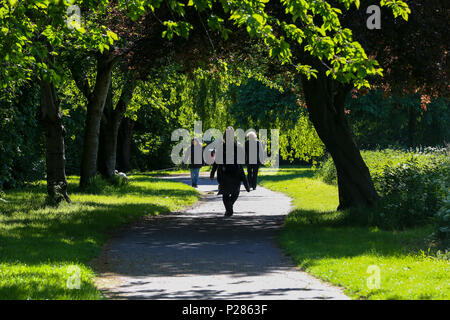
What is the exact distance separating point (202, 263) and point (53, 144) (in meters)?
8.88

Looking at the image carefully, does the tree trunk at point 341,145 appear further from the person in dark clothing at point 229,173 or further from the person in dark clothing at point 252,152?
the person in dark clothing at point 252,152

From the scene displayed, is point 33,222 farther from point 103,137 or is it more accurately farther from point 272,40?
point 103,137

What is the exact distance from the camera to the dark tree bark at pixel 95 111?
72.0 ft

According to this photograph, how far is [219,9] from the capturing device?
14227 millimetres

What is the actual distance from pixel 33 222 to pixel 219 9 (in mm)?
5846

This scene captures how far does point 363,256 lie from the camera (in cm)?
1025

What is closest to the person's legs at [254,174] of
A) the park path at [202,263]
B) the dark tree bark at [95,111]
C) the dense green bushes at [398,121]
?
the dark tree bark at [95,111]

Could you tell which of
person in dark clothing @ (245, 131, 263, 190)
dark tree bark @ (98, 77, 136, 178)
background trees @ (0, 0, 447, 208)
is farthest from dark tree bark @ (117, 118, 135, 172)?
person in dark clothing @ (245, 131, 263, 190)

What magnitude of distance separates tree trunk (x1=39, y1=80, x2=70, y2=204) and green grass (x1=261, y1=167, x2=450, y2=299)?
5973 mm

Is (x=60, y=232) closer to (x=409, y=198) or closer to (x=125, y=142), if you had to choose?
(x=409, y=198)

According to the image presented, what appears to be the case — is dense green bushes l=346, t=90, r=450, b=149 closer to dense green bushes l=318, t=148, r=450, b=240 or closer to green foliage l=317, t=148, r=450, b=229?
green foliage l=317, t=148, r=450, b=229

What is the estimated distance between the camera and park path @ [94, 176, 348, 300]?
26.3 feet

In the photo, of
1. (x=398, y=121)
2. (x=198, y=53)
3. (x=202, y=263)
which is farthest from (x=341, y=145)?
(x=398, y=121)
